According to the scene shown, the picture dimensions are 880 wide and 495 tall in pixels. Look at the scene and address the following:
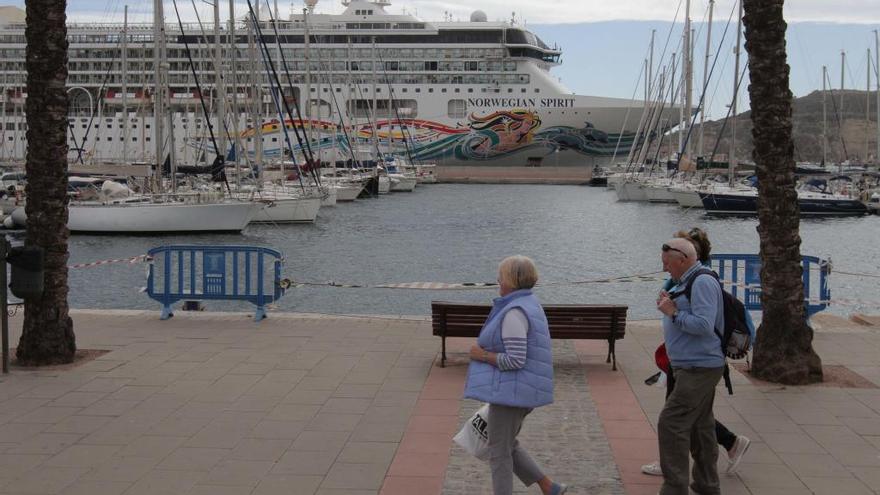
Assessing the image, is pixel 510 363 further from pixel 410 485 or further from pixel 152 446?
pixel 152 446

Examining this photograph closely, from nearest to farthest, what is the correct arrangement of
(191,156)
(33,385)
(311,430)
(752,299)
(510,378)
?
(510,378)
(311,430)
(33,385)
(752,299)
(191,156)

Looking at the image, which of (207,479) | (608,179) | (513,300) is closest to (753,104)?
(513,300)

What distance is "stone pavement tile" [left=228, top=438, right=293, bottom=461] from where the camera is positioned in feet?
21.0

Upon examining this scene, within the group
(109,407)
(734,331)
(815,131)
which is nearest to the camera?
(734,331)

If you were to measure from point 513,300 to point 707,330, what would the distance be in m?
1.06

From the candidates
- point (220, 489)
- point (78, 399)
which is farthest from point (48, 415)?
point (220, 489)

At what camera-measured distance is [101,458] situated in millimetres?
6379

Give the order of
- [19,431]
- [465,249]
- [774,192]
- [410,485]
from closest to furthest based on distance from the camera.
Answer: [410,485] < [19,431] < [774,192] < [465,249]

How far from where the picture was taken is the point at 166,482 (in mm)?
5922

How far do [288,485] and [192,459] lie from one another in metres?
0.82

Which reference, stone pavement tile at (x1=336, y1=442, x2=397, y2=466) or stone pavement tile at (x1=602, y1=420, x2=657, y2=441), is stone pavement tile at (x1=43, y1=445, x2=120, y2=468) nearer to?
stone pavement tile at (x1=336, y1=442, x2=397, y2=466)

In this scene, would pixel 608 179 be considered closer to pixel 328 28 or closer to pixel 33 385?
pixel 328 28

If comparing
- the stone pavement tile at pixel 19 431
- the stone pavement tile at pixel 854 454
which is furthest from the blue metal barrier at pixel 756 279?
the stone pavement tile at pixel 19 431

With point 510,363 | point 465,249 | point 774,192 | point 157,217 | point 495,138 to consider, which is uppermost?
point 495,138
